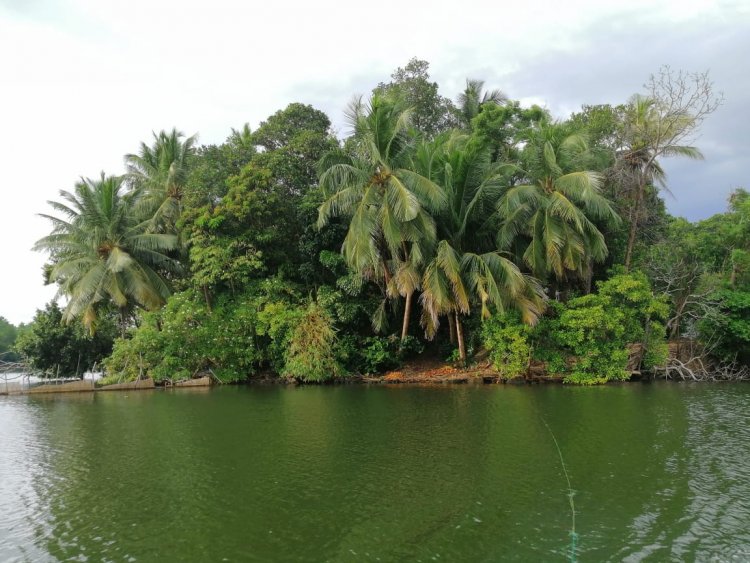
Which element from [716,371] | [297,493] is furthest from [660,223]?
[297,493]

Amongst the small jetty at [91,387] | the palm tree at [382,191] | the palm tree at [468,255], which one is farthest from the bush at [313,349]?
the small jetty at [91,387]

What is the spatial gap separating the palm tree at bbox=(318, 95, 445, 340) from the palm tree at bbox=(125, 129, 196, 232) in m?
9.59

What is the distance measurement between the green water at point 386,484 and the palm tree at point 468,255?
17.0 feet

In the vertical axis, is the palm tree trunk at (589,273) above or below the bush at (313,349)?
above

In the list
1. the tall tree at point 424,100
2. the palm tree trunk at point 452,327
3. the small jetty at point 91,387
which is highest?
the tall tree at point 424,100

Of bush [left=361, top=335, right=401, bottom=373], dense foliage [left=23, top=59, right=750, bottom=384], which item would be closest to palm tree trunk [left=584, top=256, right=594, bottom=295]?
dense foliage [left=23, top=59, right=750, bottom=384]

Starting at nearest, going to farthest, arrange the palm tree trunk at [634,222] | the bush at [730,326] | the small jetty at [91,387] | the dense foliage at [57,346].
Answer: the bush at [730,326], the palm tree trunk at [634,222], the small jetty at [91,387], the dense foliage at [57,346]

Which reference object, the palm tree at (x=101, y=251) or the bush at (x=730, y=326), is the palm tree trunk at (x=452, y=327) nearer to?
the bush at (x=730, y=326)

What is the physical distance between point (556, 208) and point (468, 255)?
11.3 feet

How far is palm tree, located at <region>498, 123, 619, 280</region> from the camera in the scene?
18391 millimetres

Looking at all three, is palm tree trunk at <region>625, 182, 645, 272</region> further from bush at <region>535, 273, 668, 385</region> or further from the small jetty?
the small jetty

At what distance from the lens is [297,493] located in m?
7.37

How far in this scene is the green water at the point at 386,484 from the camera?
5.71m

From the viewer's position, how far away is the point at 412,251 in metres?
18.9
